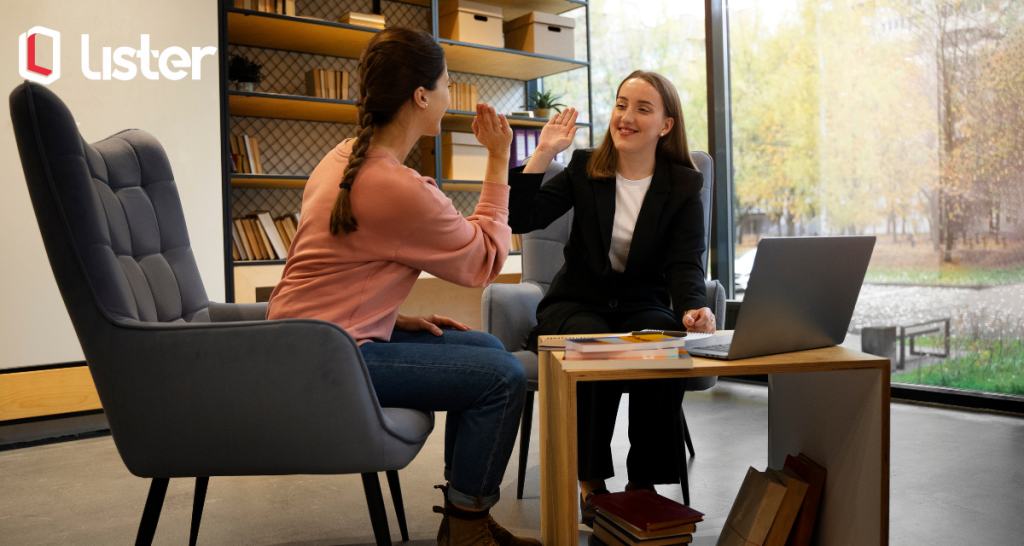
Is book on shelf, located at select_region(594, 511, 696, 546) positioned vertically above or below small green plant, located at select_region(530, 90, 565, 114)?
below

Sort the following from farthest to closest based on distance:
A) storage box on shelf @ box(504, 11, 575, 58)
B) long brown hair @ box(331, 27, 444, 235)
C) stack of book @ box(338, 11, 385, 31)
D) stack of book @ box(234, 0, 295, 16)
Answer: storage box on shelf @ box(504, 11, 575, 58), stack of book @ box(338, 11, 385, 31), stack of book @ box(234, 0, 295, 16), long brown hair @ box(331, 27, 444, 235)

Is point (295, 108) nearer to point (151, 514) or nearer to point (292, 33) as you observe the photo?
point (292, 33)

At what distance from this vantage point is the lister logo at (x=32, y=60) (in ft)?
9.14

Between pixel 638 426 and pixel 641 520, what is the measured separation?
1.06 ft

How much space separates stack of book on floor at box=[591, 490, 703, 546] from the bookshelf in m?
2.20

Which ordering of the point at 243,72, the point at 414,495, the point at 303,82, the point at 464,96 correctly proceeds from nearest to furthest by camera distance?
the point at 414,495
the point at 243,72
the point at 303,82
the point at 464,96

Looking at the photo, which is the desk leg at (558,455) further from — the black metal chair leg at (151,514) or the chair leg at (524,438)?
the black metal chair leg at (151,514)

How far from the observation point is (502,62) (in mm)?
4188

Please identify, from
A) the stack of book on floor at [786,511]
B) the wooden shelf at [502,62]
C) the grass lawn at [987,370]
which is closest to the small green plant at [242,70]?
the wooden shelf at [502,62]

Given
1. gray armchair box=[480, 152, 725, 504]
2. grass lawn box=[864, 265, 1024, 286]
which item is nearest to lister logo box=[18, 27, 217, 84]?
gray armchair box=[480, 152, 725, 504]

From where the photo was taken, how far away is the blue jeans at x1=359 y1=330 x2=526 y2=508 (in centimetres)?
128

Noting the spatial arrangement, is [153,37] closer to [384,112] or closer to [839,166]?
[384,112]

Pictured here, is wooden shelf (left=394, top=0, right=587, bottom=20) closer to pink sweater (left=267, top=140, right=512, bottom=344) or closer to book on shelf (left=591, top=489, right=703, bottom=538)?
pink sweater (left=267, top=140, right=512, bottom=344)

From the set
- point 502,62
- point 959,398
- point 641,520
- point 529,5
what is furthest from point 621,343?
point 529,5
